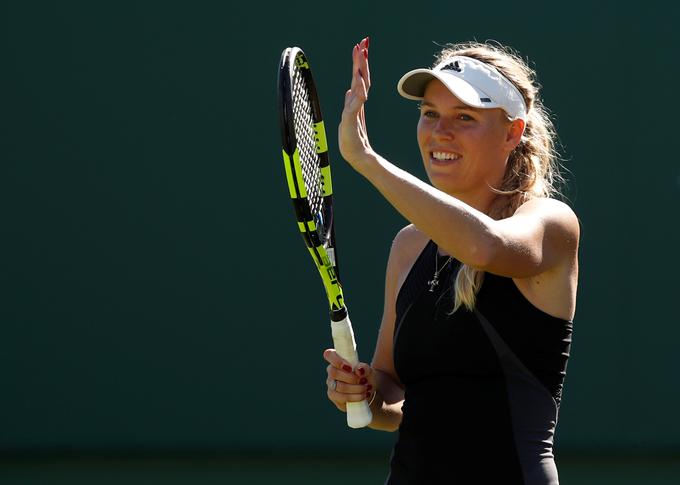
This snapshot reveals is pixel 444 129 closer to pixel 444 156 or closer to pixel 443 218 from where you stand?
pixel 444 156

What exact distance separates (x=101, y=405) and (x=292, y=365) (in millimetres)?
751

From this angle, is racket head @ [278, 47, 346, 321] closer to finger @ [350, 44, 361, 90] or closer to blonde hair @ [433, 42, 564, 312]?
finger @ [350, 44, 361, 90]

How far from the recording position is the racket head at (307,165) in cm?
208

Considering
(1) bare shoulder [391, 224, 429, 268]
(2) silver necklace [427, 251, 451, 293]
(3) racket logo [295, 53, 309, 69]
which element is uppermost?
(3) racket logo [295, 53, 309, 69]

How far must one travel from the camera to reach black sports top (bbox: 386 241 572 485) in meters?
1.94

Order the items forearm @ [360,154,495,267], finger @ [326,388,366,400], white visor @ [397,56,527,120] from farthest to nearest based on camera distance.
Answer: finger @ [326,388,366,400], white visor @ [397,56,527,120], forearm @ [360,154,495,267]

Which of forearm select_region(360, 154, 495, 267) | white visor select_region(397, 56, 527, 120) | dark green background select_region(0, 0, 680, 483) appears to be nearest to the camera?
forearm select_region(360, 154, 495, 267)

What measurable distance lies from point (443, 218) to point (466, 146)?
1.24 ft

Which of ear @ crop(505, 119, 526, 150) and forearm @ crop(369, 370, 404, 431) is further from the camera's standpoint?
forearm @ crop(369, 370, 404, 431)

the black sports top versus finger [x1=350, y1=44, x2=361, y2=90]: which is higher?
finger [x1=350, y1=44, x2=361, y2=90]

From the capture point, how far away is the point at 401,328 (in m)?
2.11

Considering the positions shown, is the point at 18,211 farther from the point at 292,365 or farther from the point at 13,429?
the point at 292,365

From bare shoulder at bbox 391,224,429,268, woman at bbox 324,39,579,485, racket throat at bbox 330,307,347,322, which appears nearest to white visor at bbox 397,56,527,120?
woman at bbox 324,39,579,485

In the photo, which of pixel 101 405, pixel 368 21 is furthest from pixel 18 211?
pixel 368 21
